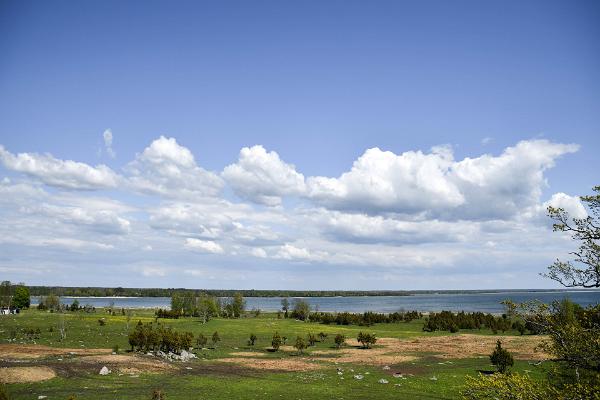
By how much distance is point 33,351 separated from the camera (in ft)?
174

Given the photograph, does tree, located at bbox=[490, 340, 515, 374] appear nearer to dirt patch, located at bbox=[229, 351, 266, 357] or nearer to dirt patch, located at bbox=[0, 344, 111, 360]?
dirt patch, located at bbox=[229, 351, 266, 357]

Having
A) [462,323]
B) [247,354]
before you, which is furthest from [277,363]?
[462,323]

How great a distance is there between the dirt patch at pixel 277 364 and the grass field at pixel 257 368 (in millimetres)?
110

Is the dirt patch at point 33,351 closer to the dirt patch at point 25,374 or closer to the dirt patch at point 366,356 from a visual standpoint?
the dirt patch at point 25,374

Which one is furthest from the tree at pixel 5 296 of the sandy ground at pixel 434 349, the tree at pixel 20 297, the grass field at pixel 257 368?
the sandy ground at pixel 434 349

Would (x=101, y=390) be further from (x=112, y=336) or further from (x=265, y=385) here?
(x=112, y=336)

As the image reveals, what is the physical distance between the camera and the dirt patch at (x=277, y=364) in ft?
164

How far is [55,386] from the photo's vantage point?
3691cm

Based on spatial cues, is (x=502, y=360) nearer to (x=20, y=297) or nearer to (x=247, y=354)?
(x=247, y=354)

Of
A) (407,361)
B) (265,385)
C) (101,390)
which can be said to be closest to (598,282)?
(265,385)

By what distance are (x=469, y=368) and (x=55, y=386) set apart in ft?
128

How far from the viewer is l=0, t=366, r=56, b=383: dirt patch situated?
37.9 m

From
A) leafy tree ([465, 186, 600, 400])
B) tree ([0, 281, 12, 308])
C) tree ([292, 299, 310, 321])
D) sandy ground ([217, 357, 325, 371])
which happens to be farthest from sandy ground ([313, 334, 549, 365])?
tree ([0, 281, 12, 308])

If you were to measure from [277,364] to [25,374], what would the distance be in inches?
985
